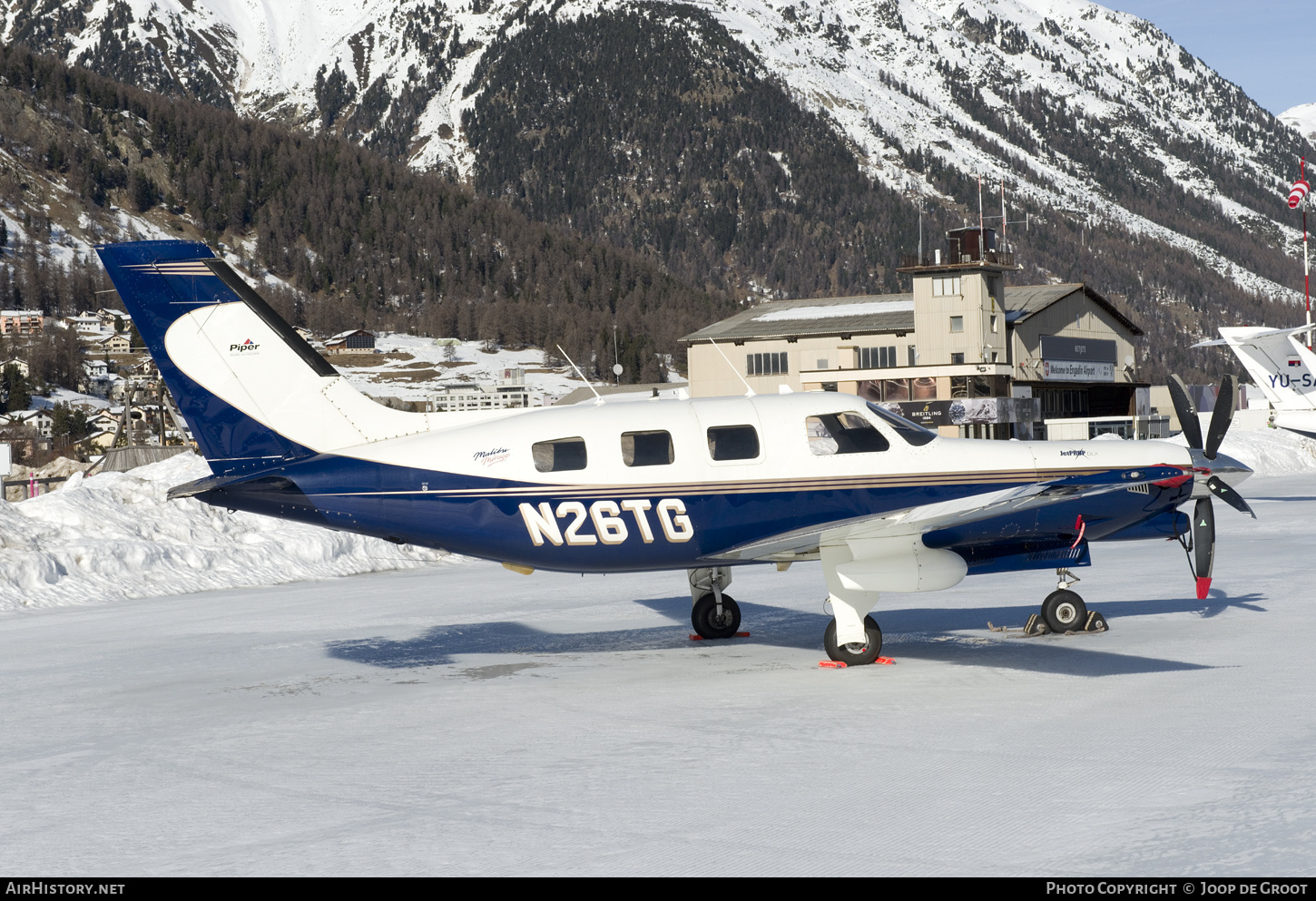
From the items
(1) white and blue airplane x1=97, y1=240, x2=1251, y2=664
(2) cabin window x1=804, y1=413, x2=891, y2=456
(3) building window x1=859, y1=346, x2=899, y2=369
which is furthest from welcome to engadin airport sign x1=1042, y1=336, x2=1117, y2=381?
(2) cabin window x1=804, y1=413, x2=891, y2=456

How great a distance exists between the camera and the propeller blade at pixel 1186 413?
14.2 metres

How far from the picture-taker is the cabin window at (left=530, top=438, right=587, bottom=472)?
1210 cm

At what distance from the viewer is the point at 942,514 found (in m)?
11.5

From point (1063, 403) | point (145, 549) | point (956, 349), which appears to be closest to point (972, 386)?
point (956, 349)

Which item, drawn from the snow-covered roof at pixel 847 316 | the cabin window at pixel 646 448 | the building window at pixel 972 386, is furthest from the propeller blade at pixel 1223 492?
the snow-covered roof at pixel 847 316

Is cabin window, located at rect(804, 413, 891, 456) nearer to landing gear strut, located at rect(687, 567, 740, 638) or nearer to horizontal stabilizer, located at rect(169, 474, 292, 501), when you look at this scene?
landing gear strut, located at rect(687, 567, 740, 638)

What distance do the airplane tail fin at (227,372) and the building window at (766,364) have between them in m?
70.5

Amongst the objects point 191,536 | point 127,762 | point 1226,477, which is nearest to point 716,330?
point 191,536

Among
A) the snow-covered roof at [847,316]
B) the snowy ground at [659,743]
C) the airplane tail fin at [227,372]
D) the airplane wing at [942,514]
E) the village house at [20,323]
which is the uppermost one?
the village house at [20,323]

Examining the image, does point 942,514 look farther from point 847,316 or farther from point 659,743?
point 847,316

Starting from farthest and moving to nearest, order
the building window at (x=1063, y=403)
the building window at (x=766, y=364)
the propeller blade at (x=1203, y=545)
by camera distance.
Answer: the building window at (x=1063, y=403) < the building window at (x=766, y=364) < the propeller blade at (x=1203, y=545)

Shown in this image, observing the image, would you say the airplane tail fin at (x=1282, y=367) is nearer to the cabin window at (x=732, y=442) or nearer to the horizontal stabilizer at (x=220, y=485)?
the cabin window at (x=732, y=442)

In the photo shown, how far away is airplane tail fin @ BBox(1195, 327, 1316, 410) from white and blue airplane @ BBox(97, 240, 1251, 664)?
28.6 meters
